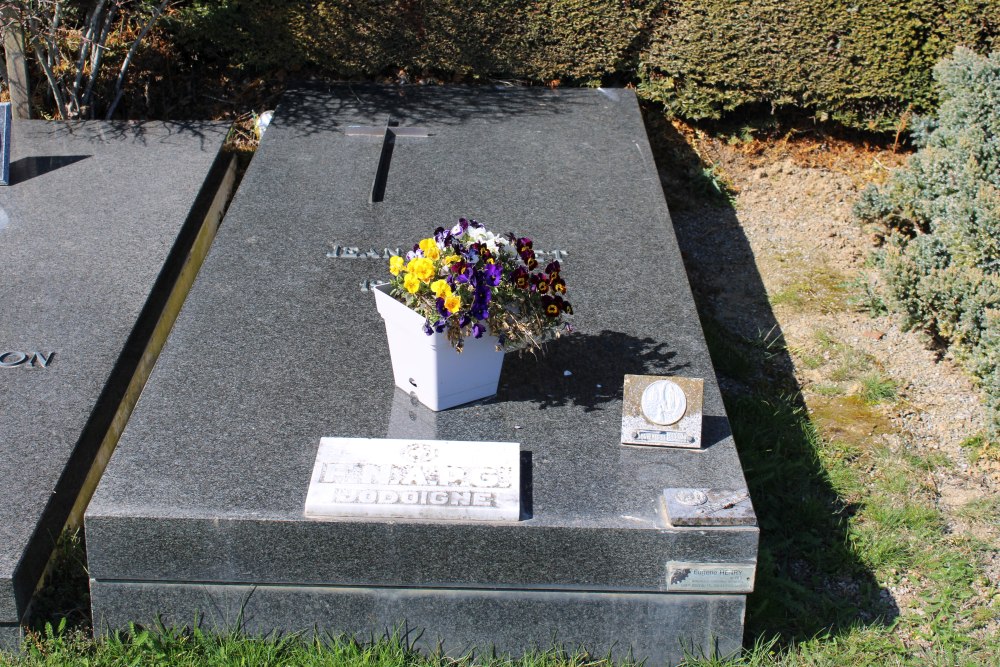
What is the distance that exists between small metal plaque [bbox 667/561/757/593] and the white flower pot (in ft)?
2.77

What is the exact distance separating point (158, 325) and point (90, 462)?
881 millimetres

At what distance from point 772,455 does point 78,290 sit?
2.76m

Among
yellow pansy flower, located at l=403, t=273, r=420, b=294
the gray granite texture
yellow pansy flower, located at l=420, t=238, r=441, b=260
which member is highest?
yellow pansy flower, located at l=420, t=238, r=441, b=260

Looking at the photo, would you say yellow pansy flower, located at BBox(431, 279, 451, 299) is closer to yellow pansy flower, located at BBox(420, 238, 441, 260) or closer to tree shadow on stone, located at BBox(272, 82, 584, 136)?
yellow pansy flower, located at BBox(420, 238, 441, 260)

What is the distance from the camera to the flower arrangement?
2.90 meters

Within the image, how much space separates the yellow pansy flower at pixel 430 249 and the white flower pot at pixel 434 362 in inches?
6.9

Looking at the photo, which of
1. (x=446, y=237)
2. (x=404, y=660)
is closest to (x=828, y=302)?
(x=446, y=237)

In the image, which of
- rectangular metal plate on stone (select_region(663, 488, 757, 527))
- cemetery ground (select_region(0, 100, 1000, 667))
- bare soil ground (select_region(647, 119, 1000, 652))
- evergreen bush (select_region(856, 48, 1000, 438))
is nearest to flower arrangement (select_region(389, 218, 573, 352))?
rectangular metal plate on stone (select_region(663, 488, 757, 527))

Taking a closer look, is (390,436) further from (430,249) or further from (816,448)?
(816,448)

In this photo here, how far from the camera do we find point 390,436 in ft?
10.2

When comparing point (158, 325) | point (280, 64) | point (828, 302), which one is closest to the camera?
point (158, 325)

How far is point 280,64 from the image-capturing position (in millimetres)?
6109

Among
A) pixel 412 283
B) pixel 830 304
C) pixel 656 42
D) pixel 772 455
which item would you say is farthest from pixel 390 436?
pixel 656 42

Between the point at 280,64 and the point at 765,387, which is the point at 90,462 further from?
the point at 280,64
